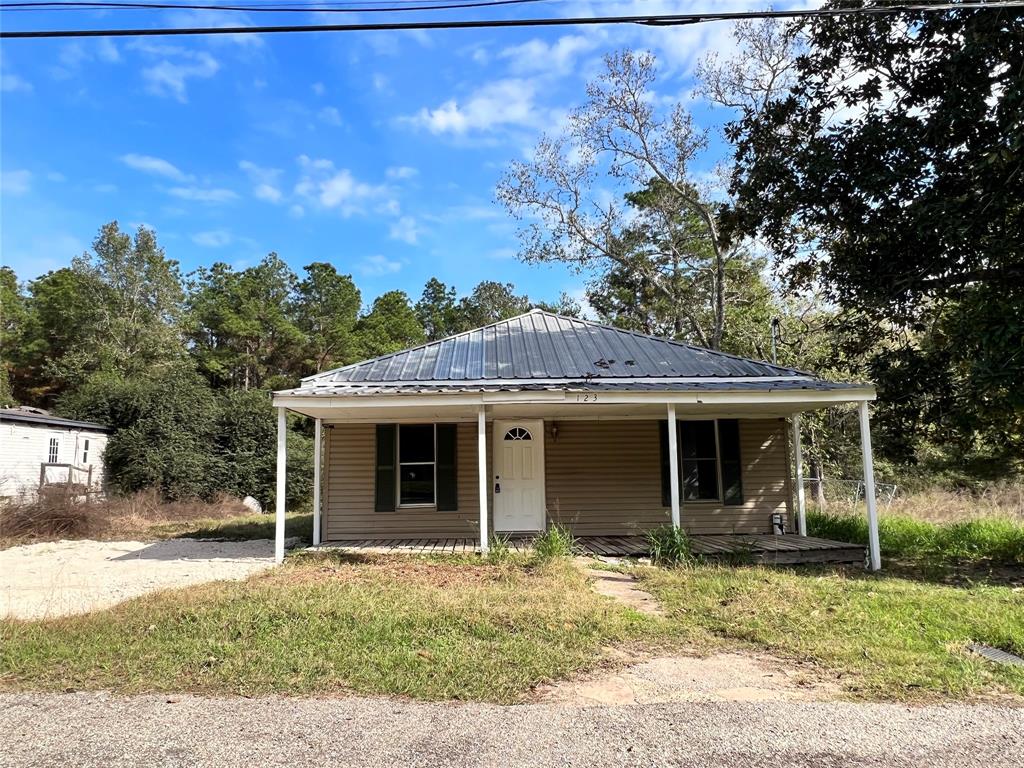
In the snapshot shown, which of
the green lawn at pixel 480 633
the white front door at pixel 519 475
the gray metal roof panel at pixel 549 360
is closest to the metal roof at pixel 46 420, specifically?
the gray metal roof panel at pixel 549 360

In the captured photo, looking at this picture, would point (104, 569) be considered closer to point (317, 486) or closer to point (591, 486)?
point (317, 486)

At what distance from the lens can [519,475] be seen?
36.7 ft

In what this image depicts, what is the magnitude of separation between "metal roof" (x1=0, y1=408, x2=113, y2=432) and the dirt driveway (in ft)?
20.0

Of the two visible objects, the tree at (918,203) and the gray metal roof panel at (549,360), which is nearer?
the tree at (918,203)

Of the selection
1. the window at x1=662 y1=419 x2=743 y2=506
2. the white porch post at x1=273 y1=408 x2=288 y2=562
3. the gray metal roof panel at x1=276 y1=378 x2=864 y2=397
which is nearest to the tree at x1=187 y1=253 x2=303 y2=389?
the gray metal roof panel at x1=276 y1=378 x2=864 y2=397

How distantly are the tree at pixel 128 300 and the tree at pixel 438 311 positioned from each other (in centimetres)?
1560

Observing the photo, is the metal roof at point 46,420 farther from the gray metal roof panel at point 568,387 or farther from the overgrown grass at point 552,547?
the overgrown grass at point 552,547

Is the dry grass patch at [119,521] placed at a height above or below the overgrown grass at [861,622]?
above

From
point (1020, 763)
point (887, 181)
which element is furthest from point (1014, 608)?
point (887, 181)

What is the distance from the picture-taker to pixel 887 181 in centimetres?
916

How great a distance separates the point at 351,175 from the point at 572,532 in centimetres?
850

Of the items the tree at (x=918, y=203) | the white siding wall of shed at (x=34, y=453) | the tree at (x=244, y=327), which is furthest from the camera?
the tree at (x=244, y=327)

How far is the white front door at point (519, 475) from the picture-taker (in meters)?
11.1

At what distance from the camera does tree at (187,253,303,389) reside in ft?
99.0
